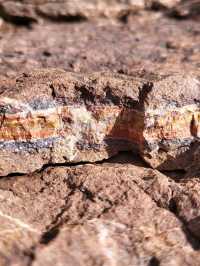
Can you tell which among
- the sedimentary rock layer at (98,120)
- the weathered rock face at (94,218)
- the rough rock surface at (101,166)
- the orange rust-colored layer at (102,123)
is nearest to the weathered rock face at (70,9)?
the rough rock surface at (101,166)

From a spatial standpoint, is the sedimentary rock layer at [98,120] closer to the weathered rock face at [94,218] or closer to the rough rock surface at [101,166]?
the rough rock surface at [101,166]

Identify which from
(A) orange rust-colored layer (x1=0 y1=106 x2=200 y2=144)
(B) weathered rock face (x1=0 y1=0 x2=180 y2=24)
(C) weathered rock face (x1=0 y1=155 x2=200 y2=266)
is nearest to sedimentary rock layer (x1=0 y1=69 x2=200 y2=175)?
(A) orange rust-colored layer (x1=0 y1=106 x2=200 y2=144)

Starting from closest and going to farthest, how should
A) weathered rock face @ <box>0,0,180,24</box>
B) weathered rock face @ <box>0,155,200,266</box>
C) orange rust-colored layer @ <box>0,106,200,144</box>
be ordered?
weathered rock face @ <box>0,155,200,266</box>
orange rust-colored layer @ <box>0,106,200,144</box>
weathered rock face @ <box>0,0,180,24</box>

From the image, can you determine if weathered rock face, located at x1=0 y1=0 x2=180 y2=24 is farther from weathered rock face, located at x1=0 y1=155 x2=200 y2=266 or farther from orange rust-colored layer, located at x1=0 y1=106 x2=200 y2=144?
weathered rock face, located at x1=0 y1=155 x2=200 y2=266

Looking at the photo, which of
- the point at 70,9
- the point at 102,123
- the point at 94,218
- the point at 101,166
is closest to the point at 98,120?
the point at 102,123

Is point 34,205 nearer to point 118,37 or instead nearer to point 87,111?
point 87,111

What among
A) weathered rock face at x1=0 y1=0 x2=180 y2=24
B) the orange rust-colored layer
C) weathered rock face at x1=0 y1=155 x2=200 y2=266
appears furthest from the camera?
weathered rock face at x1=0 y1=0 x2=180 y2=24

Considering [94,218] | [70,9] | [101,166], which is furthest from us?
[70,9]

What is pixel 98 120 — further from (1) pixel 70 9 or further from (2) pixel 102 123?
(1) pixel 70 9
